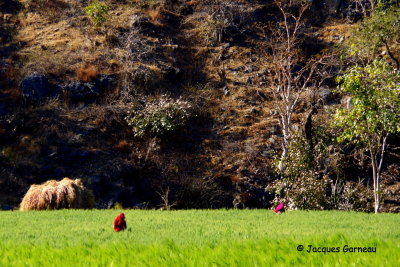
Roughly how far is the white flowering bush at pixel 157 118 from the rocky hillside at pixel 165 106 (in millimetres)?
88

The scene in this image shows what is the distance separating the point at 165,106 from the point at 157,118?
1050 millimetres

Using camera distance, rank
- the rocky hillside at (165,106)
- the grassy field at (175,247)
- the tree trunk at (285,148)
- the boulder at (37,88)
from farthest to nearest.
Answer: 1. the boulder at (37,88)
2. the rocky hillside at (165,106)
3. the tree trunk at (285,148)
4. the grassy field at (175,247)

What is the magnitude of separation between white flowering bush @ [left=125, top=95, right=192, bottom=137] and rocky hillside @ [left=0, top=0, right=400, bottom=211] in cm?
9

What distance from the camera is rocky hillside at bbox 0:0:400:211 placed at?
26109mm

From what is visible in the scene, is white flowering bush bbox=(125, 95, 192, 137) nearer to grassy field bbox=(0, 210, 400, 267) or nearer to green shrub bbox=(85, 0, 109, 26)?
green shrub bbox=(85, 0, 109, 26)

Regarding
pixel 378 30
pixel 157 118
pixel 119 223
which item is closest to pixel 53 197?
pixel 119 223

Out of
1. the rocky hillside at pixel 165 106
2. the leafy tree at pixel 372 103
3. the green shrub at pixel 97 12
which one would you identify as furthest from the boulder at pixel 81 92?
the leafy tree at pixel 372 103

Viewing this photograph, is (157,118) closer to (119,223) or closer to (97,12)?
(97,12)

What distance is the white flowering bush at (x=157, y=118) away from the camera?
96.3 feet

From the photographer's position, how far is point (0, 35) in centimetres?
3722

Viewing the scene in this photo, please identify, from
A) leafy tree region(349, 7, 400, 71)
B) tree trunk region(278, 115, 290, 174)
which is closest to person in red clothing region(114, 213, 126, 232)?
tree trunk region(278, 115, 290, 174)

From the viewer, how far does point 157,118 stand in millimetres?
29578

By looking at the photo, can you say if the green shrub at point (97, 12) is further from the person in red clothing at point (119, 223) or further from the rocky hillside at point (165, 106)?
the person in red clothing at point (119, 223)

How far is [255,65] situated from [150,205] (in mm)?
16027
